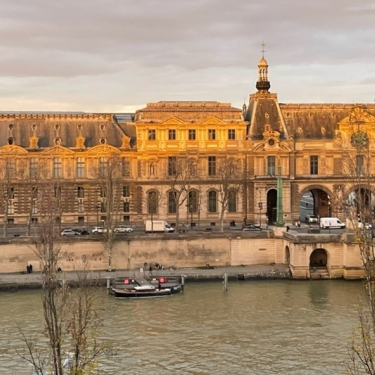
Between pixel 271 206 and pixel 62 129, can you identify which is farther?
pixel 271 206

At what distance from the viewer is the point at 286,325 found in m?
50.0

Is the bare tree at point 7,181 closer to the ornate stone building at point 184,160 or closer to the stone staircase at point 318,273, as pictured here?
the ornate stone building at point 184,160

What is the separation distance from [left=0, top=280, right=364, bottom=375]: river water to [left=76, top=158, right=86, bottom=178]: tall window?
24228 millimetres

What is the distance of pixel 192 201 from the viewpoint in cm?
8394

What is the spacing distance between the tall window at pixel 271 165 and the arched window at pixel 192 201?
8236 millimetres

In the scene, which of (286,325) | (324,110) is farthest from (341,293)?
(324,110)

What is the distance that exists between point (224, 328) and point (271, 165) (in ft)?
121

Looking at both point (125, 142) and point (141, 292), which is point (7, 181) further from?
point (141, 292)

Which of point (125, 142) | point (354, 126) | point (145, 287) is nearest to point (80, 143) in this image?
point (125, 142)

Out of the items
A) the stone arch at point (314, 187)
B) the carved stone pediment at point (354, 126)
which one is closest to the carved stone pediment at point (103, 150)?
the stone arch at point (314, 187)

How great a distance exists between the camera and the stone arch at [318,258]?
6962cm

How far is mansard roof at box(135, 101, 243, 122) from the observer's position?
8462cm

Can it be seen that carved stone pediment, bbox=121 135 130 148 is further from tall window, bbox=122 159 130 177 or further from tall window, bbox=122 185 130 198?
tall window, bbox=122 185 130 198

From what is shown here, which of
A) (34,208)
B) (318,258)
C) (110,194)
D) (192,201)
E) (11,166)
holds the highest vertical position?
(11,166)
